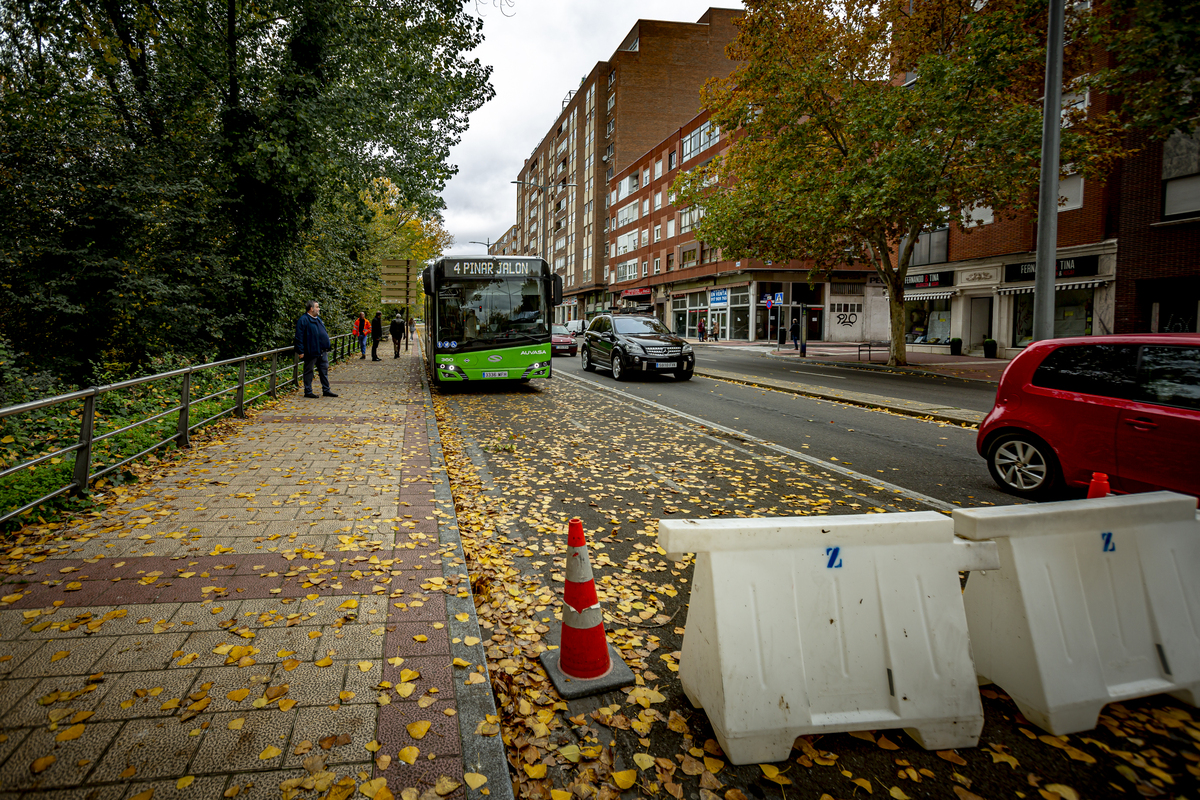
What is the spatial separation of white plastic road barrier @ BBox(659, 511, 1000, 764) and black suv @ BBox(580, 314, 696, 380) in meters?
14.7

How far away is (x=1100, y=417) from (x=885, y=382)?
13.2 metres

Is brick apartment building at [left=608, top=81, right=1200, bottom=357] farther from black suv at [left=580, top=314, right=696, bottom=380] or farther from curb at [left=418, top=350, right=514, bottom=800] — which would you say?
curb at [left=418, top=350, right=514, bottom=800]

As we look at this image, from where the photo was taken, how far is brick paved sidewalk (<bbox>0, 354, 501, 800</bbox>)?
2.41 meters

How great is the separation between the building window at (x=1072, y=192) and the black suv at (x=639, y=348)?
16189mm

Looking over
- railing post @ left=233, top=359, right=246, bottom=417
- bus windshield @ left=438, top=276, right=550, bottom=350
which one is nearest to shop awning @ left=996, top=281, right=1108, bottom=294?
bus windshield @ left=438, top=276, right=550, bottom=350

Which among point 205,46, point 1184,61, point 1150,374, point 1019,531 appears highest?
point 205,46

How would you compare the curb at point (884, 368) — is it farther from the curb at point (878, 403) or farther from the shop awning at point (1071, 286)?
the shop awning at point (1071, 286)

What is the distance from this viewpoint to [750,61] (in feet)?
70.8

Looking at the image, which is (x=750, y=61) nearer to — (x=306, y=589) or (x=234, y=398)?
(x=234, y=398)

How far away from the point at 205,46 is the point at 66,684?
15.4 meters

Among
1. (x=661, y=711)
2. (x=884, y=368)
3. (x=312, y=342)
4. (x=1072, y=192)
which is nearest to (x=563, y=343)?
(x=884, y=368)

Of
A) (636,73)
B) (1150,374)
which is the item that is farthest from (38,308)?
(636,73)

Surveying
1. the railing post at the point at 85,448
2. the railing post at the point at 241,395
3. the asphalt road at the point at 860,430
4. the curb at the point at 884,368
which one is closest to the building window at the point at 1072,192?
the curb at the point at 884,368

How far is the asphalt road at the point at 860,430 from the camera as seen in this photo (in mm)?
7121
